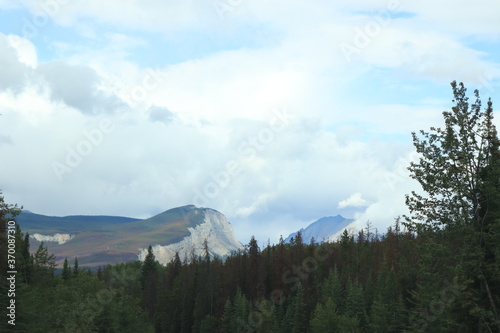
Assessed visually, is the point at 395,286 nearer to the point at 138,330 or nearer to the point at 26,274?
the point at 138,330

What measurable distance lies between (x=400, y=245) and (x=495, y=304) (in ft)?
325

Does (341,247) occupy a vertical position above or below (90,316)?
above

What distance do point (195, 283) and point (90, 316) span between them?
81405 millimetres

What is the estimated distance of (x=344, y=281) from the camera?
11138 cm

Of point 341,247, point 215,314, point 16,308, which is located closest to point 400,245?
point 341,247

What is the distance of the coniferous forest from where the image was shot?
23.5 metres

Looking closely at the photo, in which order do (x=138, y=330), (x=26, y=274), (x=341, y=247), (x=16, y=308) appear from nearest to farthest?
(x=16, y=308)
(x=26, y=274)
(x=138, y=330)
(x=341, y=247)

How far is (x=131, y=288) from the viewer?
166 m

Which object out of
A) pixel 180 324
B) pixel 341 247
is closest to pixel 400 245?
pixel 341 247

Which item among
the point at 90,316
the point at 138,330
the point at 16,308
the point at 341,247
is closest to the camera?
the point at 16,308

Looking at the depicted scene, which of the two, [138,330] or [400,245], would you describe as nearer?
[138,330]

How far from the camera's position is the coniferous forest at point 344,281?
23.5 m

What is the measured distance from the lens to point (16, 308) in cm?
3956

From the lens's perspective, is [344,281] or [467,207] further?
[344,281]
